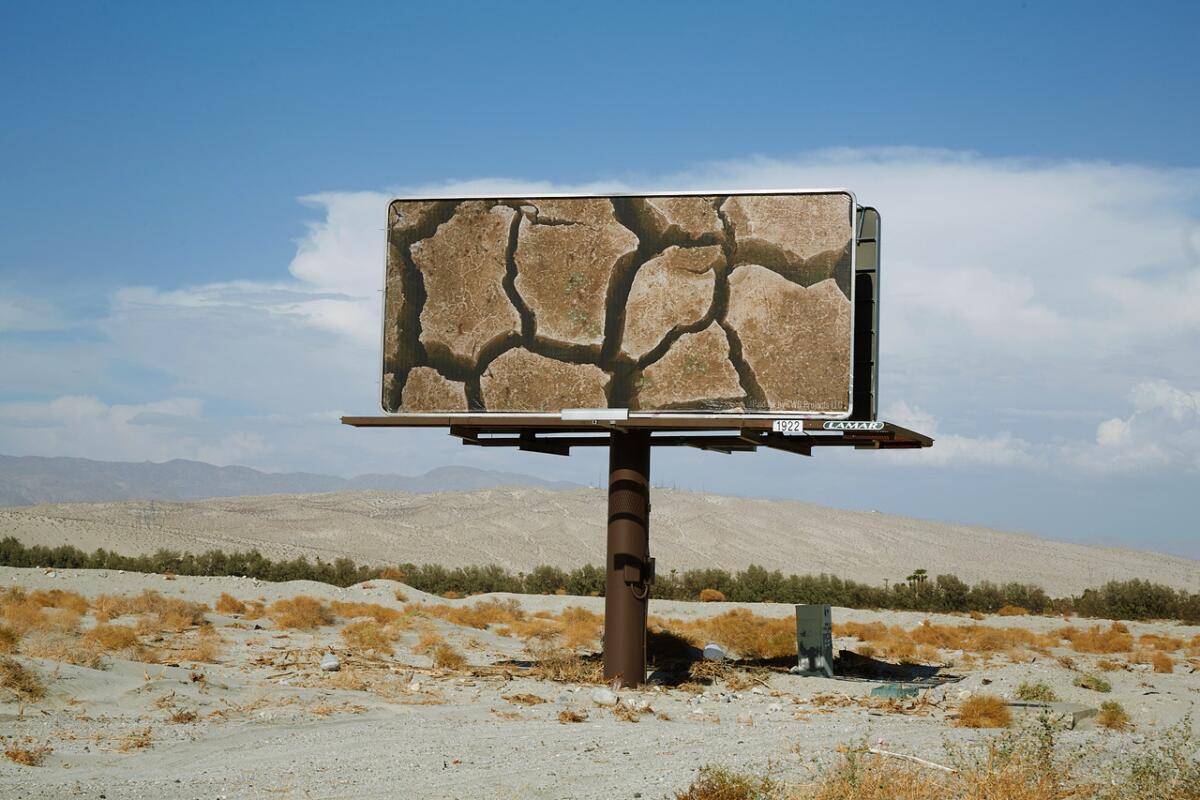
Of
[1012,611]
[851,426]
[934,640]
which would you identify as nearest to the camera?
[851,426]

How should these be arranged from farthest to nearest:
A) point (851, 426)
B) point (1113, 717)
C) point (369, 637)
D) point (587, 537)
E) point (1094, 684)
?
point (587, 537)
point (369, 637)
point (1094, 684)
point (851, 426)
point (1113, 717)

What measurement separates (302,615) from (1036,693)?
13293 mm

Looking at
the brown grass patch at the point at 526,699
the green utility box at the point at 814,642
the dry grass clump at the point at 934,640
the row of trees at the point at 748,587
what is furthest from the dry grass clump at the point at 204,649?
the row of trees at the point at 748,587

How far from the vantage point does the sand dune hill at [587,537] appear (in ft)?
215

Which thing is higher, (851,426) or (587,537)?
(851,426)

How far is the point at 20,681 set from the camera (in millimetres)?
13352

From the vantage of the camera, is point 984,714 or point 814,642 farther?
point 814,642

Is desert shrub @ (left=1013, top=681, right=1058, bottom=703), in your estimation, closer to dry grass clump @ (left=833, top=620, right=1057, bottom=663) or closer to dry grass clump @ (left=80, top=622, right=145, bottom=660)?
dry grass clump @ (left=833, top=620, right=1057, bottom=663)

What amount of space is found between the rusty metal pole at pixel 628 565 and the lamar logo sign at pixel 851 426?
9.03 feet

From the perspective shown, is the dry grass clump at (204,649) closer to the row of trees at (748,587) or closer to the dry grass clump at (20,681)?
the dry grass clump at (20,681)

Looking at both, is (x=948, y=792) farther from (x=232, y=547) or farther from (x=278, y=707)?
(x=232, y=547)

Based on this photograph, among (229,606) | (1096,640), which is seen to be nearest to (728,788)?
(1096,640)

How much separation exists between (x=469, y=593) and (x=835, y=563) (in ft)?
110

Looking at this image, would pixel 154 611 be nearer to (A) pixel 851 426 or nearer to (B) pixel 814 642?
(B) pixel 814 642
